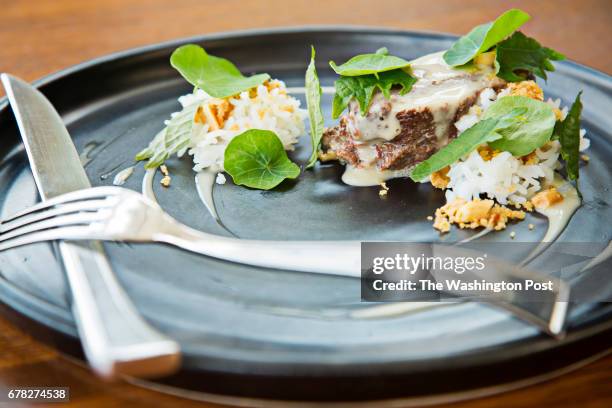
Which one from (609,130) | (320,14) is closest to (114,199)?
(609,130)

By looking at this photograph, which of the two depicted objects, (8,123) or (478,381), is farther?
(8,123)

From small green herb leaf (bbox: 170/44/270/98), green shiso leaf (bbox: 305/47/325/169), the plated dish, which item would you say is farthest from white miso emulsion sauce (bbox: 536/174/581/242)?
small green herb leaf (bbox: 170/44/270/98)

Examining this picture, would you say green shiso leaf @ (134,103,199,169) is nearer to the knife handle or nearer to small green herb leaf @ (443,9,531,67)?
the knife handle

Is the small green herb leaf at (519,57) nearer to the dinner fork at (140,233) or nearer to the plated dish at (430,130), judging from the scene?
the plated dish at (430,130)

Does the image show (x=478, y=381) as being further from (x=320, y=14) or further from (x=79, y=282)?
(x=320, y=14)

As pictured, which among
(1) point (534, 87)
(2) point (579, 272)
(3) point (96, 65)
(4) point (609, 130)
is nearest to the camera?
(2) point (579, 272)

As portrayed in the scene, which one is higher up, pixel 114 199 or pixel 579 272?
pixel 114 199

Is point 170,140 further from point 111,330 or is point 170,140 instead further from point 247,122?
point 111,330
